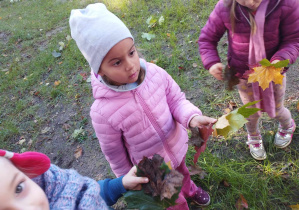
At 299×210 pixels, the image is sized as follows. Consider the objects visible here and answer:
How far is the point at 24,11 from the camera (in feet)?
23.4

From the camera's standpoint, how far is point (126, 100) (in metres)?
1.42

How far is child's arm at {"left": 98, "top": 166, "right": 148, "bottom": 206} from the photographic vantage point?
117 cm

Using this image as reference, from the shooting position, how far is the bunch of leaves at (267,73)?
142 cm

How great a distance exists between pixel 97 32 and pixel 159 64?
209 centimetres

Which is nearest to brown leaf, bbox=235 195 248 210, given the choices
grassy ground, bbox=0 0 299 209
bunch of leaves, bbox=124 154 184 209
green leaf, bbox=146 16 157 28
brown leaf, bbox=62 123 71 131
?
grassy ground, bbox=0 0 299 209

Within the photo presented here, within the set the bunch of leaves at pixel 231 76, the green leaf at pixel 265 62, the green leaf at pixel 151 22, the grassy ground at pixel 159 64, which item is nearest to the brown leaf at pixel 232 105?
the grassy ground at pixel 159 64

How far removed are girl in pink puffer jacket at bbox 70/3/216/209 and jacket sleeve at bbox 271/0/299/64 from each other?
663 millimetres

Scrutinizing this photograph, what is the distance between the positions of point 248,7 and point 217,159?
1.26 metres

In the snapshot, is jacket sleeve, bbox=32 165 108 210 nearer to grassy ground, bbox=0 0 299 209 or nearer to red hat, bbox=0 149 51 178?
red hat, bbox=0 149 51 178

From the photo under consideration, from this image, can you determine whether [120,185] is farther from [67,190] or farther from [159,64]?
[159,64]

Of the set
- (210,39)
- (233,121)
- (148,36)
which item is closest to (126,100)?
(233,121)

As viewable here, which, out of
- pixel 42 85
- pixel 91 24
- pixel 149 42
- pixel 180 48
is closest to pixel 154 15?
pixel 149 42

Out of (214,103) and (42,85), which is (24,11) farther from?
(214,103)

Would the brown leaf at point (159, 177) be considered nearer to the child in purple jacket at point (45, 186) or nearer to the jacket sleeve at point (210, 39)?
the child in purple jacket at point (45, 186)
